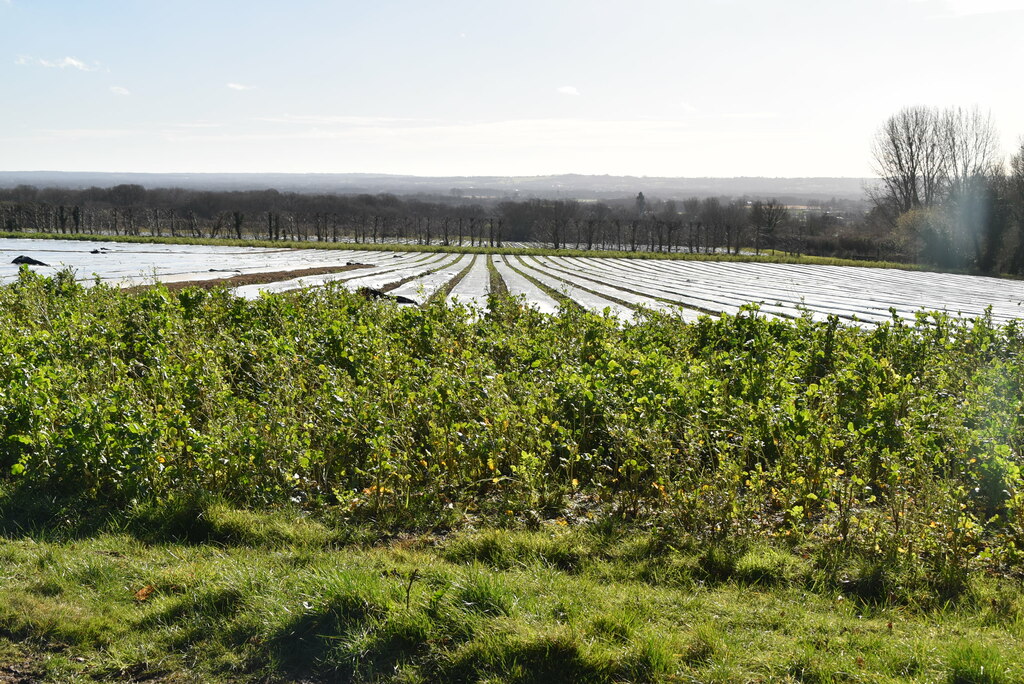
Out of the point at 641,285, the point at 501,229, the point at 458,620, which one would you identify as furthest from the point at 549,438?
the point at 501,229

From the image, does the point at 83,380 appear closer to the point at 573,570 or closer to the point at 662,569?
the point at 573,570

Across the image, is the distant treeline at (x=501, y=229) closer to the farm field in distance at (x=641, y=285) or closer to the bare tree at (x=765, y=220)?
the bare tree at (x=765, y=220)

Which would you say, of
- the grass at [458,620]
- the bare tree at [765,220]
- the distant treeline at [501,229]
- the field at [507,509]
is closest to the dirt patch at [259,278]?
the field at [507,509]

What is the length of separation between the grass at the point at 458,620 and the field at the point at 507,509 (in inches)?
0.6

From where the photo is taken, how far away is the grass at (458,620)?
3.24 meters

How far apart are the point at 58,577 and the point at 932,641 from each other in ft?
14.9

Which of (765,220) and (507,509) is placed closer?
(507,509)

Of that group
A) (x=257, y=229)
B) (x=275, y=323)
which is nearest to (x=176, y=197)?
(x=257, y=229)

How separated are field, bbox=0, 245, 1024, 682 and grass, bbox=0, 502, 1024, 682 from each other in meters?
0.02

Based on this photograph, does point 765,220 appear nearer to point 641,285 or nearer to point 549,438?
point 641,285

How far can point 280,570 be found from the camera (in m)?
4.21

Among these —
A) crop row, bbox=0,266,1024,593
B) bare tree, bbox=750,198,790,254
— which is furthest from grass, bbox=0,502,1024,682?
bare tree, bbox=750,198,790,254

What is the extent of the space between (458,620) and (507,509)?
166cm

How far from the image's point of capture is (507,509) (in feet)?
16.8
